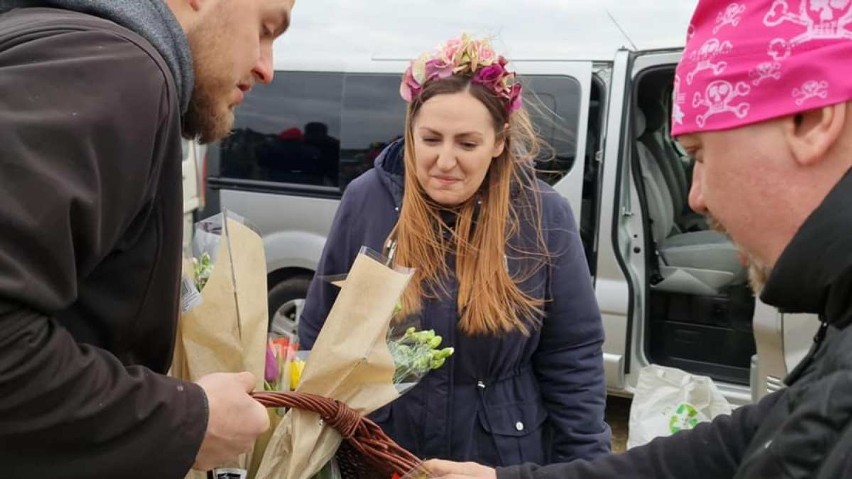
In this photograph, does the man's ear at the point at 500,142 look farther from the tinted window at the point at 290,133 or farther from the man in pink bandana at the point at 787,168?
the tinted window at the point at 290,133

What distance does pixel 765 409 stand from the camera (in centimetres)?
141

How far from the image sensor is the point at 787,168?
0.98 m

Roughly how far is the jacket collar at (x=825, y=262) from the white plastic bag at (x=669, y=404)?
2187 mm

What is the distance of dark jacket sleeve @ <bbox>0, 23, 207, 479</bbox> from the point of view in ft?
2.85

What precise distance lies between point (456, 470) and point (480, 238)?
713 mm

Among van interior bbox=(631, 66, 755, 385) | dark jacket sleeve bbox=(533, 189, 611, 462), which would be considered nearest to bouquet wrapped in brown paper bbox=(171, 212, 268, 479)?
dark jacket sleeve bbox=(533, 189, 611, 462)

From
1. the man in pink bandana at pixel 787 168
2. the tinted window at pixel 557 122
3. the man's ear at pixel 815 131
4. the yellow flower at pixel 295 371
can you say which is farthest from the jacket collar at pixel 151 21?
the tinted window at pixel 557 122

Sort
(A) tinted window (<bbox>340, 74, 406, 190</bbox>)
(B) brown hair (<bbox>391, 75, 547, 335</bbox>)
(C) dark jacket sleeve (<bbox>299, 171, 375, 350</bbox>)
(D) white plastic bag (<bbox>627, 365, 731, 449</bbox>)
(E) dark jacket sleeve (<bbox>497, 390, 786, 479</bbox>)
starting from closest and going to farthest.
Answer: (E) dark jacket sleeve (<bbox>497, 390, 786, 479</bbox>), (B) brown hair (<bbox>391, 75, 547, 335</bbox>), (C) dark jacket sleeve (<bbox>299, 171, 375, 350</bbox>), (D) white plastic bag (<bbox>627, 365, 731, 449</bbox>), (A) tinted window (<bbox>340, 74, 406, 190</bbox>)

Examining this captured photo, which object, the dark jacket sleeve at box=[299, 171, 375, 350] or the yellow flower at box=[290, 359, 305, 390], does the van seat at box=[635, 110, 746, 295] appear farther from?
the yellow flower at box=[290, 359, 305, 390]

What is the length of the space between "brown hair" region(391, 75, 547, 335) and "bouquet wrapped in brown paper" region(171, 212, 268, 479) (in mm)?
579

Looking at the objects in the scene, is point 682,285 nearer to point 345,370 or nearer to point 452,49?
point 452,49

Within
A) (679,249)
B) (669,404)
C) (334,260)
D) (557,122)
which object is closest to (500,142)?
(334,260)

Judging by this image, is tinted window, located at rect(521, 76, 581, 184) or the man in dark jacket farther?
tinted window, located at rect(521, 76, 581, 184)

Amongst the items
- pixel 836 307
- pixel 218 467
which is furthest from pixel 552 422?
pixel 836 307
